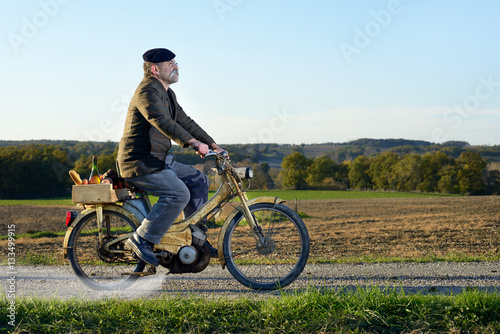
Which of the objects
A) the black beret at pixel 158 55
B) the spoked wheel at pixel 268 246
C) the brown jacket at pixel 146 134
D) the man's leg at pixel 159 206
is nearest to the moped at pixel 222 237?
the spoked wheel at pixel 268 246

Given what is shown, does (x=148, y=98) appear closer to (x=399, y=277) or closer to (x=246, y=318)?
(x=246, y=318)

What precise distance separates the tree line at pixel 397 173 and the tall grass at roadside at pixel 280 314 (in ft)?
248

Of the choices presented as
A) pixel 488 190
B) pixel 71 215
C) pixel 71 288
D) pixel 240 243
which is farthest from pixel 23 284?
pixel 488 190

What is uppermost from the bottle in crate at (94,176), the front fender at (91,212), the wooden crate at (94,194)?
the bottle in crate at (94,176)

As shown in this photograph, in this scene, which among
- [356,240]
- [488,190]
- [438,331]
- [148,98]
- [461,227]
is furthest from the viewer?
[488,190]

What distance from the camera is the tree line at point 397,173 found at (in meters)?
77.8

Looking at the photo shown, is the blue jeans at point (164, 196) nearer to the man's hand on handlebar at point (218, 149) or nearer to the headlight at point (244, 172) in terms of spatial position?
the man's hand on handlebar at point (218, 149)

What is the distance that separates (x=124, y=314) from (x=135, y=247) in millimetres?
973

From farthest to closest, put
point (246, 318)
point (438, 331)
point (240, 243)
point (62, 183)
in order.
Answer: point (62, 183) < point (240, 243) < point (246, 318) < point (438, 331)

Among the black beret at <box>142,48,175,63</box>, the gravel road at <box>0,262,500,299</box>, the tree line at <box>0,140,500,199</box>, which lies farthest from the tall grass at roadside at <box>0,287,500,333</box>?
the tree line at <box>0,140,500,199</box>

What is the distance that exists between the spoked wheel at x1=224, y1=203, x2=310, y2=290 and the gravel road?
0.15 m

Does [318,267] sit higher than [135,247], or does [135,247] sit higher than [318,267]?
[135,247]

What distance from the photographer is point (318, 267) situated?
6371 mm

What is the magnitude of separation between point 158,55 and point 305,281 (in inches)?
114
